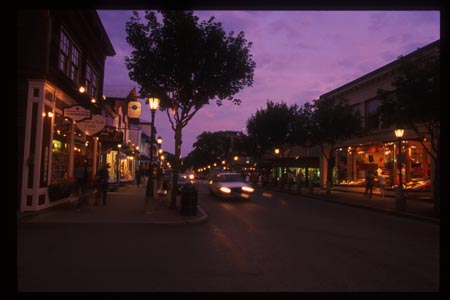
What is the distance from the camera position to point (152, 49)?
17.5 metres

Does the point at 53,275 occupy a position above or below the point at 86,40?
below

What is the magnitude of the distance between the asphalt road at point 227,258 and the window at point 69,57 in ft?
26.1

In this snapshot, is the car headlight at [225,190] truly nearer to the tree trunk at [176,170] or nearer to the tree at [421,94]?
the tree trunk at [176,170]

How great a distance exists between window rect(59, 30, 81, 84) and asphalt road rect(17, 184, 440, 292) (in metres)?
7.94

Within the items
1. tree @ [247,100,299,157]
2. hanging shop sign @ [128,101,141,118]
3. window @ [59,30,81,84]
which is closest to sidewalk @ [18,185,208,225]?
window @ [59,30,81,84]

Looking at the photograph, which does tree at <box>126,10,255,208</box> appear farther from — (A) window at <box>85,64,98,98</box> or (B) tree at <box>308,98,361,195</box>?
(B) tree at <box>308,98,361,195</box>

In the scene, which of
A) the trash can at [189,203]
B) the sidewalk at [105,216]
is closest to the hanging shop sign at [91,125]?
the sidewalk at [105,216]

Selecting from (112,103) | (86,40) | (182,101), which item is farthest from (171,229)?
(112,103)

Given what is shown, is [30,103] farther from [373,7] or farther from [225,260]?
[373,7]

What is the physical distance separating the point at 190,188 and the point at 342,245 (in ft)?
22.4

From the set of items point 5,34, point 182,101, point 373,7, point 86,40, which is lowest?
point 5,34

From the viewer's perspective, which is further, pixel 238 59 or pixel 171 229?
pixel 238 59

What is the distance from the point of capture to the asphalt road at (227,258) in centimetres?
602

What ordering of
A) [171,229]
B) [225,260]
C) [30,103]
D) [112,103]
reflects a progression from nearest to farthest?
[225,260], [171,229], [30,103], [112,103]
